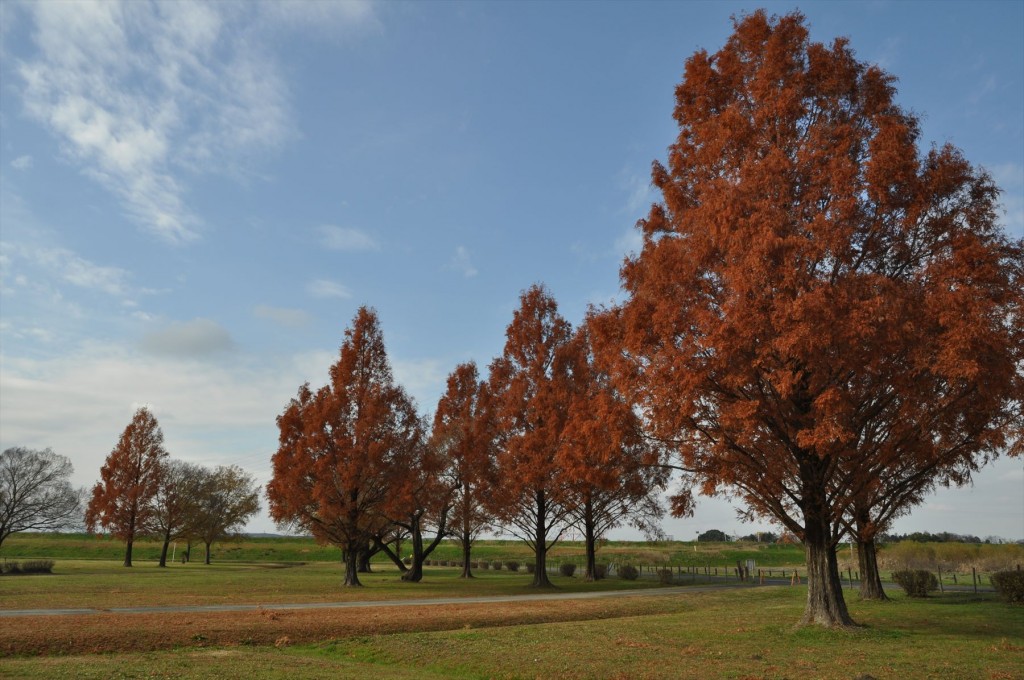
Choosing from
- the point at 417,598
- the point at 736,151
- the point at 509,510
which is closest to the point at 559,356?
the point at 509,510

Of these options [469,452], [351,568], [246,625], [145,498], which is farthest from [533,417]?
[145,498]

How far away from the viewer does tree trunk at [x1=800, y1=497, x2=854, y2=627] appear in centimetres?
1747

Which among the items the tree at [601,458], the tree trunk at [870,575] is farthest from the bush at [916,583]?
the tree at [601,458]

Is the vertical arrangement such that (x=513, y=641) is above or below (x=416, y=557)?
Result: below

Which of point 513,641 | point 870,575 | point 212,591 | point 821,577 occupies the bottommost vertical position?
point 212,591

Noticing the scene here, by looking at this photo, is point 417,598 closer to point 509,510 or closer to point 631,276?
point 509,510

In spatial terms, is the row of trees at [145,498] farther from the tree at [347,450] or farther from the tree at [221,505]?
the tree at [347,450]

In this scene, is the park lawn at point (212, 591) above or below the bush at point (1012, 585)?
below

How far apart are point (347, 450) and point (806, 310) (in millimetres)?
24961

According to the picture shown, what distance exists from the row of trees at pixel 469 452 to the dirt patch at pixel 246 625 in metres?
10.9

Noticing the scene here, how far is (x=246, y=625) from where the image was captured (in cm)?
1636

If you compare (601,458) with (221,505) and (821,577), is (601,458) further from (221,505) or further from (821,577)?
(221,505)

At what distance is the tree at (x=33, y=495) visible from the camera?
54.4 meters

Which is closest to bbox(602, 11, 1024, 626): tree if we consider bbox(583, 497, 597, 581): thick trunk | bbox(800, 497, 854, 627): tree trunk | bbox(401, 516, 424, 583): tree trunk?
bbox(800, 497, 854, 627): tree trunk
